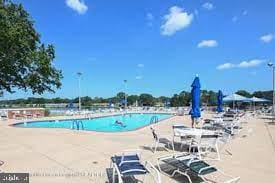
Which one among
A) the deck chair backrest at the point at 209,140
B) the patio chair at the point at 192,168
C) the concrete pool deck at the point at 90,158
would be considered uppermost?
the deck chair backrest at the point at 209,140

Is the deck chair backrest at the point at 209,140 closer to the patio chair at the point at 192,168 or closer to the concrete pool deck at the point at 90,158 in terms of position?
the concrete pool deck at the point at 90,158

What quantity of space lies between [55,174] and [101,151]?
2.26m

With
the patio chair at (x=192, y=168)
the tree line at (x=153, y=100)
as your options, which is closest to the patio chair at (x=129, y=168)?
the patio chair at (x=192, y=168)

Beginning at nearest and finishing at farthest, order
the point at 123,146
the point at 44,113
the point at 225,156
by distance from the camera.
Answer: the point at 225,156 → the point at 123,146 → the point at 44,113

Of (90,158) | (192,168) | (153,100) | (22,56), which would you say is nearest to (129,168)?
(192,168)

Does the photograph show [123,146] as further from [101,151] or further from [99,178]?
[99,178]

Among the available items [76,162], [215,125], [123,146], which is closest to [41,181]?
[76,162]

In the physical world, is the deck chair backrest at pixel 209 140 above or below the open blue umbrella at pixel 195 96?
below

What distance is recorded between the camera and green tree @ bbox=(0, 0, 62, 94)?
4.72 m

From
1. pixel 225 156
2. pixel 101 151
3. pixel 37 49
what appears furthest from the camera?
pixel 101 151

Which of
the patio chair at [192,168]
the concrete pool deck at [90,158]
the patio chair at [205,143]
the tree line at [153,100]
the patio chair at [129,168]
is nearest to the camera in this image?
the patio chair at [129,168]

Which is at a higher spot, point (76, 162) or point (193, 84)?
point (193, 84)

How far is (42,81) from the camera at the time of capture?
5.60m

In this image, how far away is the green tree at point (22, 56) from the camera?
15.5ft
